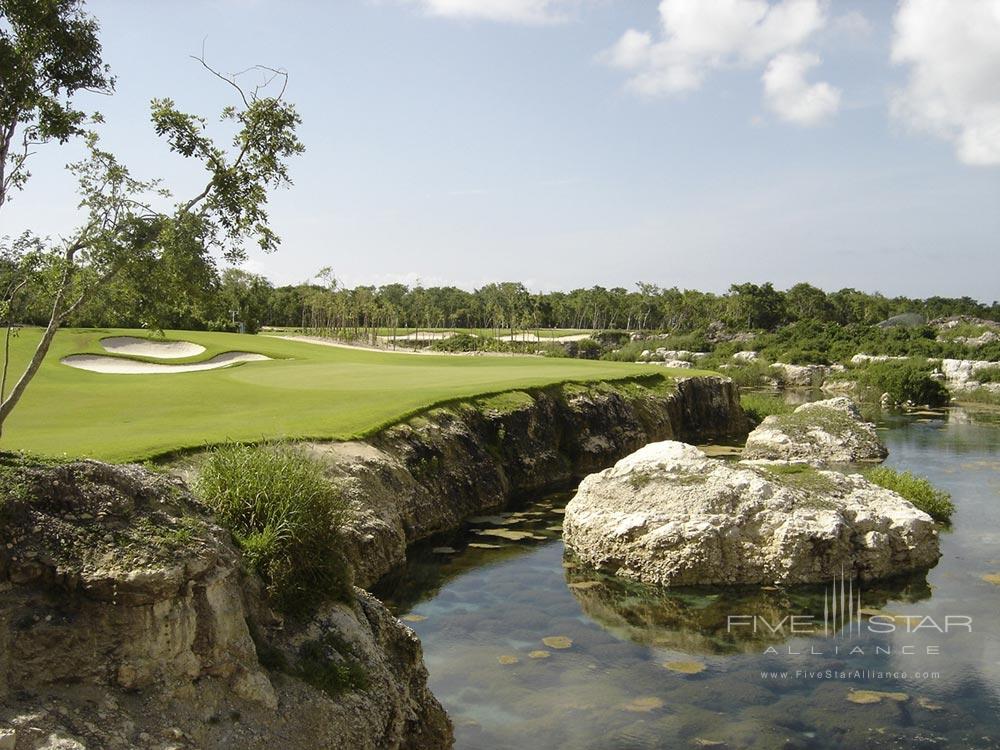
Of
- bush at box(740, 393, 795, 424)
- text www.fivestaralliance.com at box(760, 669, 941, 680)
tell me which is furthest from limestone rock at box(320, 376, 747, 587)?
text www.fivestaralliance.com at box(760, 669, 941, 680)

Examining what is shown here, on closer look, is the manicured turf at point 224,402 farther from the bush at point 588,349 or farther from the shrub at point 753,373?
the bush at point 588,349

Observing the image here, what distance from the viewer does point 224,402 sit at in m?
25.6

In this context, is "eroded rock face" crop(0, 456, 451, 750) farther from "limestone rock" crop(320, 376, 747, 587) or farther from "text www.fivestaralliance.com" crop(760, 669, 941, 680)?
"text www.fivestaralliance.com" crop(760, 669, 941, 680)

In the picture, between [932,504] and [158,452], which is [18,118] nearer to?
[158,452]

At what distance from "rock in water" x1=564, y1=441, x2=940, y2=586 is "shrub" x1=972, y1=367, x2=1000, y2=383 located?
150ft

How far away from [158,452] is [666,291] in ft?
435

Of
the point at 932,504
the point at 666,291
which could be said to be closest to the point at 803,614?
the point at 932,504

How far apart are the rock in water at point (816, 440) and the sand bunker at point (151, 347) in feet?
111

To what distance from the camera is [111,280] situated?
9688mm

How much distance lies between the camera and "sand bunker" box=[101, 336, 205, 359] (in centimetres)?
4950

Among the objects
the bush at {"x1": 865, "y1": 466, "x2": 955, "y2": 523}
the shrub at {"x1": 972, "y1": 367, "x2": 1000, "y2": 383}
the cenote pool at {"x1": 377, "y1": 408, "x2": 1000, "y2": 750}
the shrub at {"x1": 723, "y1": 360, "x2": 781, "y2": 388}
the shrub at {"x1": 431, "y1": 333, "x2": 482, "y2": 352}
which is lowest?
the cenote pool at {"x1": 377, "y1": 408, "x2": 1000, "y2": 750}

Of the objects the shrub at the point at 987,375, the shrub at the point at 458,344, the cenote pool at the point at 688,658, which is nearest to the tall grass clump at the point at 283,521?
the cenote pool at the point at 688,658

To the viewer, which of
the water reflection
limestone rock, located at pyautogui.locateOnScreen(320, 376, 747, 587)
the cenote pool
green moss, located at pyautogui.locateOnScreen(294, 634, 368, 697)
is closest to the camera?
green moss, located at pyautogui.locateOnScreen(294, 634, 368, 697)

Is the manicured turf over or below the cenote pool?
over
